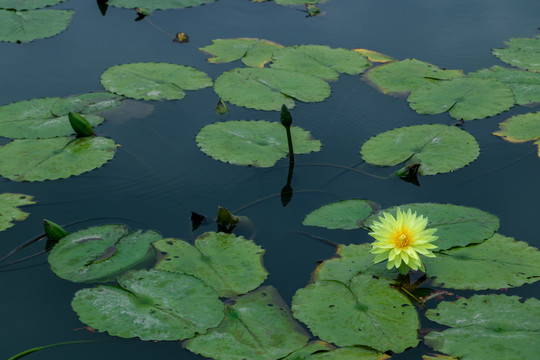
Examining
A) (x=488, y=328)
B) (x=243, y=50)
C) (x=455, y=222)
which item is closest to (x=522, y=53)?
(x=243, y=50)

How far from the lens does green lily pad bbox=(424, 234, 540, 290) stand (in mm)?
3295

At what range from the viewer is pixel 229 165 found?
4.50 meters

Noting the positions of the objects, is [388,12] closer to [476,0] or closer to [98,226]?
[476,0]

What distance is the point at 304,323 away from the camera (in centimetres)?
312

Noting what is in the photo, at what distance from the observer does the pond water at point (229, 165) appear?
346 cm

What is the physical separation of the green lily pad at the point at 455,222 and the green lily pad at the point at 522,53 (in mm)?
2703

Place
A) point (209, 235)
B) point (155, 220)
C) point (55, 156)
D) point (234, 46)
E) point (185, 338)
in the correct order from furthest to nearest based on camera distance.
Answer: point (234, 46)
point (55, 156)
point (155, 220)
point (209, 235)
point (185, 338)

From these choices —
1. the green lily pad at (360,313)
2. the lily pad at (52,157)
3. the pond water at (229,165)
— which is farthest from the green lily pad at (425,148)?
the lily pad at (52,157)

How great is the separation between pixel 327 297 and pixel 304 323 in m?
0.20

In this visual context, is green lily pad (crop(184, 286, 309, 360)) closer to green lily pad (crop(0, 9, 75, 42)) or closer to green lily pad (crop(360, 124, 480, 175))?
green lily pad (crop(360, 124, 480, 175))

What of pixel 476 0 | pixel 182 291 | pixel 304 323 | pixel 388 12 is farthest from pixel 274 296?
pixel 476 0

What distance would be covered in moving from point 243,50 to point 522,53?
282cm

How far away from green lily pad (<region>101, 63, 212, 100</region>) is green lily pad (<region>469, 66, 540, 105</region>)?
2622mm

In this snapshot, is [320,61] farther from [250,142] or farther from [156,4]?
[156,4]
